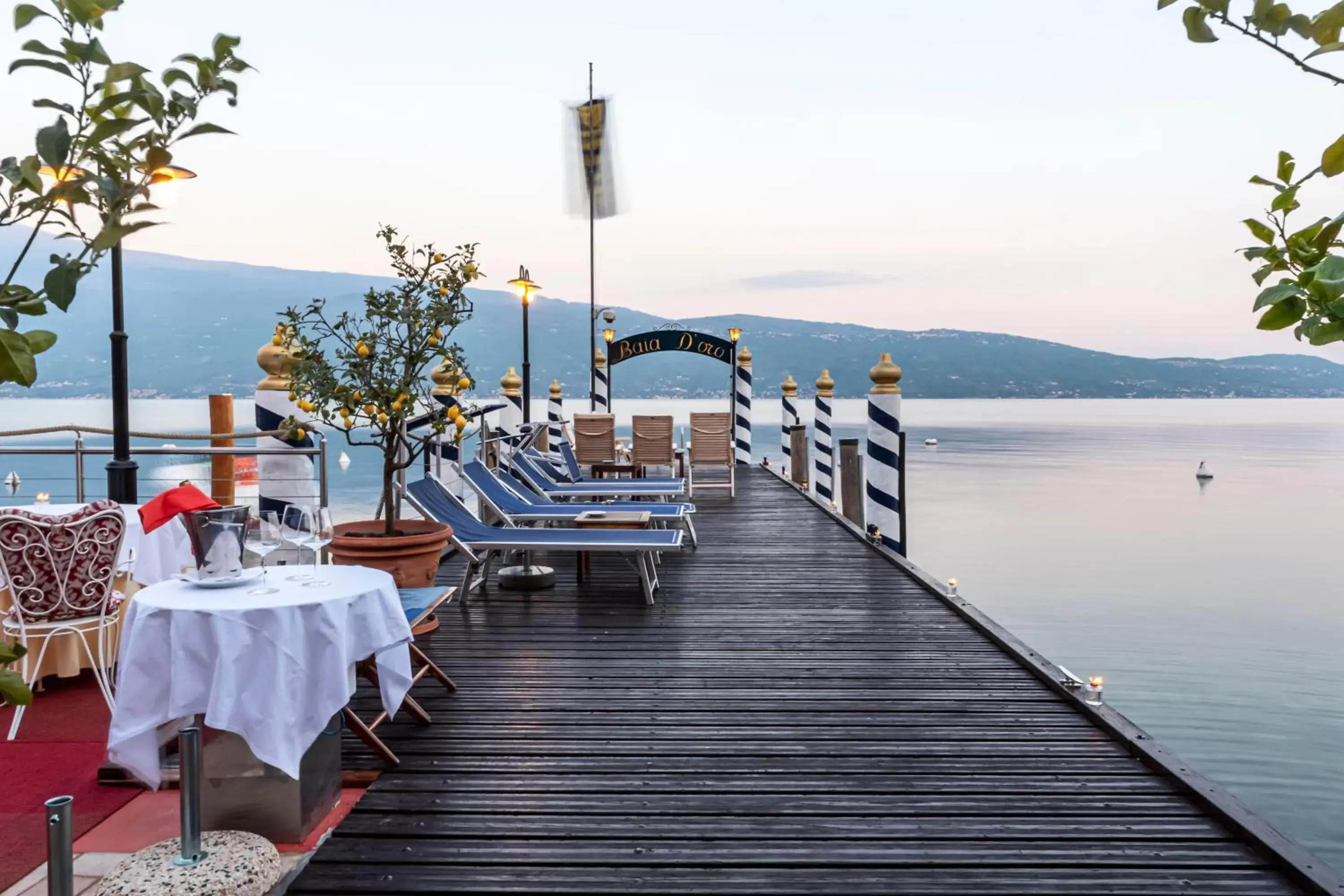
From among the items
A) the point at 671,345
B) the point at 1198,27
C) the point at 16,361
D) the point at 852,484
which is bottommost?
the point at 852,484

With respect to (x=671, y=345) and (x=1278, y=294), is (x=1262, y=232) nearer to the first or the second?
(x=1278, y=294)

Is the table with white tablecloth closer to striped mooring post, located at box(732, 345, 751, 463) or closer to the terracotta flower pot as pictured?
the terracotta flower pot

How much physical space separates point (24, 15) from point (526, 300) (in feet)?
37.7

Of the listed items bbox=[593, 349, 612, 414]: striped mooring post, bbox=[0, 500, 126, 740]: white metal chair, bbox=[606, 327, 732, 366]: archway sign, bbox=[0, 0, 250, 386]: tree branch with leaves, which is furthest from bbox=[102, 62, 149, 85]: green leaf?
bbox=[593, 349, 612, 414]: striped mooring post

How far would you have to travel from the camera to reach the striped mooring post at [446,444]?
504cm

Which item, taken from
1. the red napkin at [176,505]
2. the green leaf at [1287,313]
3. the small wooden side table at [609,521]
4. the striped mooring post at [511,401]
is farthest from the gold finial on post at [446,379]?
the green leaf at [1287,313]

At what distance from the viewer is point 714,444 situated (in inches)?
450

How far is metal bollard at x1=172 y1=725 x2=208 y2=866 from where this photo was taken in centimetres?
216

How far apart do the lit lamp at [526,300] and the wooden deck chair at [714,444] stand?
2.29 metres

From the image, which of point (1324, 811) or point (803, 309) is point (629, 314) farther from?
point (1324, 811)

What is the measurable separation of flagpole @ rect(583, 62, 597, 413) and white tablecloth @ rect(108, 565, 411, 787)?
36.6ft

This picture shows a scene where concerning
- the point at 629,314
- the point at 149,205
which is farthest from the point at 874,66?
the point at 629,314

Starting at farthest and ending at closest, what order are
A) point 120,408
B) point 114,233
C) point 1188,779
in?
point 120,408 → point 1188,779 → point 114,233

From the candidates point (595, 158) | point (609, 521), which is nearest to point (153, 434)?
point (609, 521)
